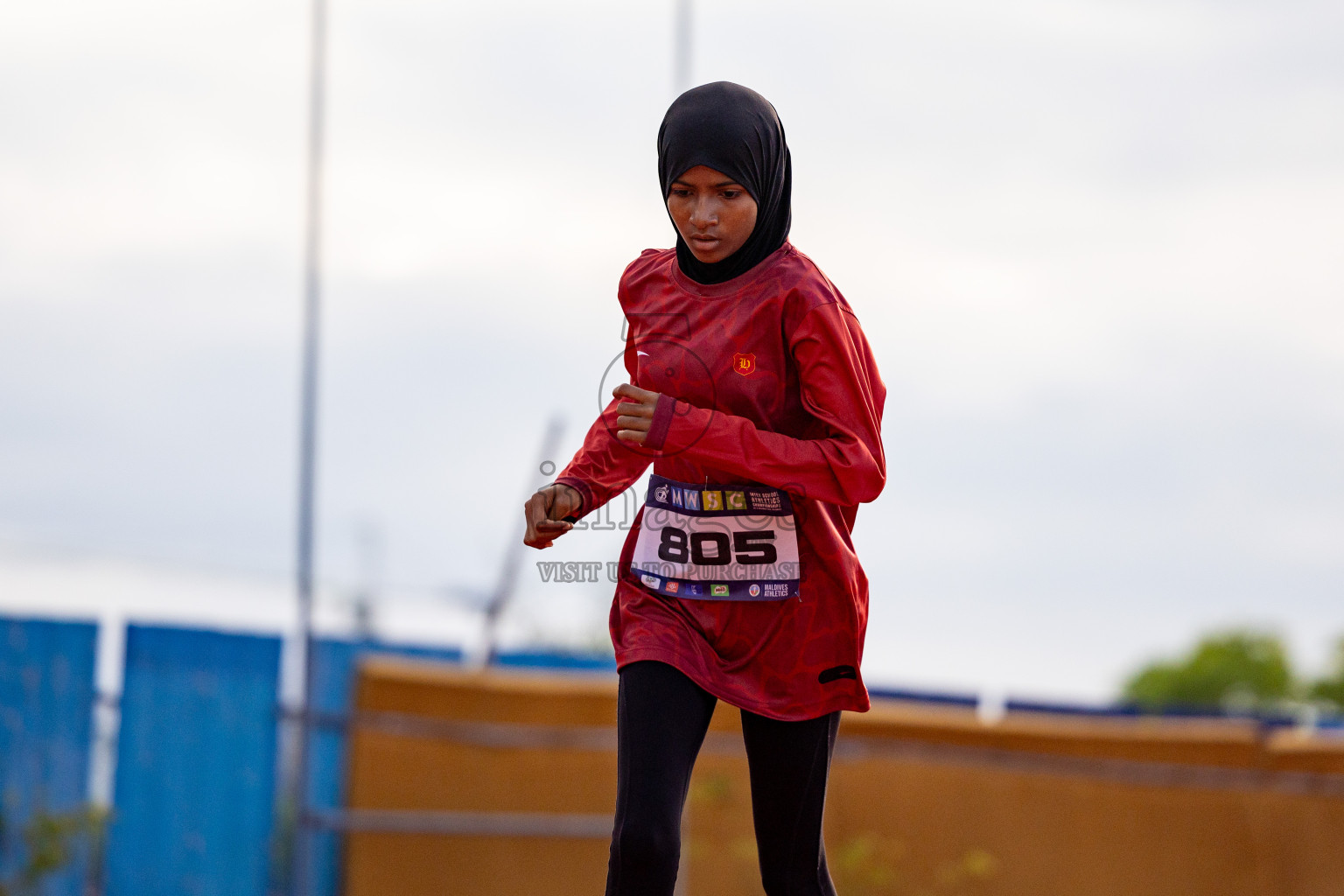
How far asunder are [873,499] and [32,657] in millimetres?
4787

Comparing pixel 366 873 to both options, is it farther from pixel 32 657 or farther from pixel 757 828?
pixel 757 828

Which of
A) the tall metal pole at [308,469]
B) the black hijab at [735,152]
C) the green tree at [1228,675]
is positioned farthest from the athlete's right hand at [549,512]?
the green tree at [1228,675]

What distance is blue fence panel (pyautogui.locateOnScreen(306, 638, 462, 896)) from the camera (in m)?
7.00

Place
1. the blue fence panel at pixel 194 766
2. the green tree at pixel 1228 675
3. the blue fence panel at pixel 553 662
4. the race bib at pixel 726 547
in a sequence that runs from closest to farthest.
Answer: the race bib at pixel 726 547 → the blue fence panel at pixel 194 766 → the blue fence panel at pixel 553 662 → the green tree at pixel 1228 675

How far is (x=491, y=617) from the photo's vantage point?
725 cm

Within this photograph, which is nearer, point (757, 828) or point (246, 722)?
point (757, 828)

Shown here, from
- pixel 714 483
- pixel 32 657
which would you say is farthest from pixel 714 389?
pixel 32 657

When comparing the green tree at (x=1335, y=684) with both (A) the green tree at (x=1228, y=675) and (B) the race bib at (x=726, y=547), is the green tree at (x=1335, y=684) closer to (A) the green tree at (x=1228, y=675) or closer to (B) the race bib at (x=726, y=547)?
(A) the green tree at (x=1228, y=675)

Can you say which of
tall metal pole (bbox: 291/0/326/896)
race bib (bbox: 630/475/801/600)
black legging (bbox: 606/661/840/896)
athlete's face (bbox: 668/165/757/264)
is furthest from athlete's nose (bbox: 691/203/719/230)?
tall metal pole (bbox: 291/0/326/896)

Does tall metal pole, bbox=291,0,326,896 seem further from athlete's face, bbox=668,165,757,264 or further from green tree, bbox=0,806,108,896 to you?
athlete's face, bbox=668,165,757,264

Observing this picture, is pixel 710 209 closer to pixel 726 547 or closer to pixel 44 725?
pixel 726 547

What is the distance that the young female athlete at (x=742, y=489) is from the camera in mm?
2680

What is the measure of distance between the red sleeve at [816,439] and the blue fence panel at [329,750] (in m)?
4.67

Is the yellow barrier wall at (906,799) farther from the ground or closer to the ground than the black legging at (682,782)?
closer to the ground
